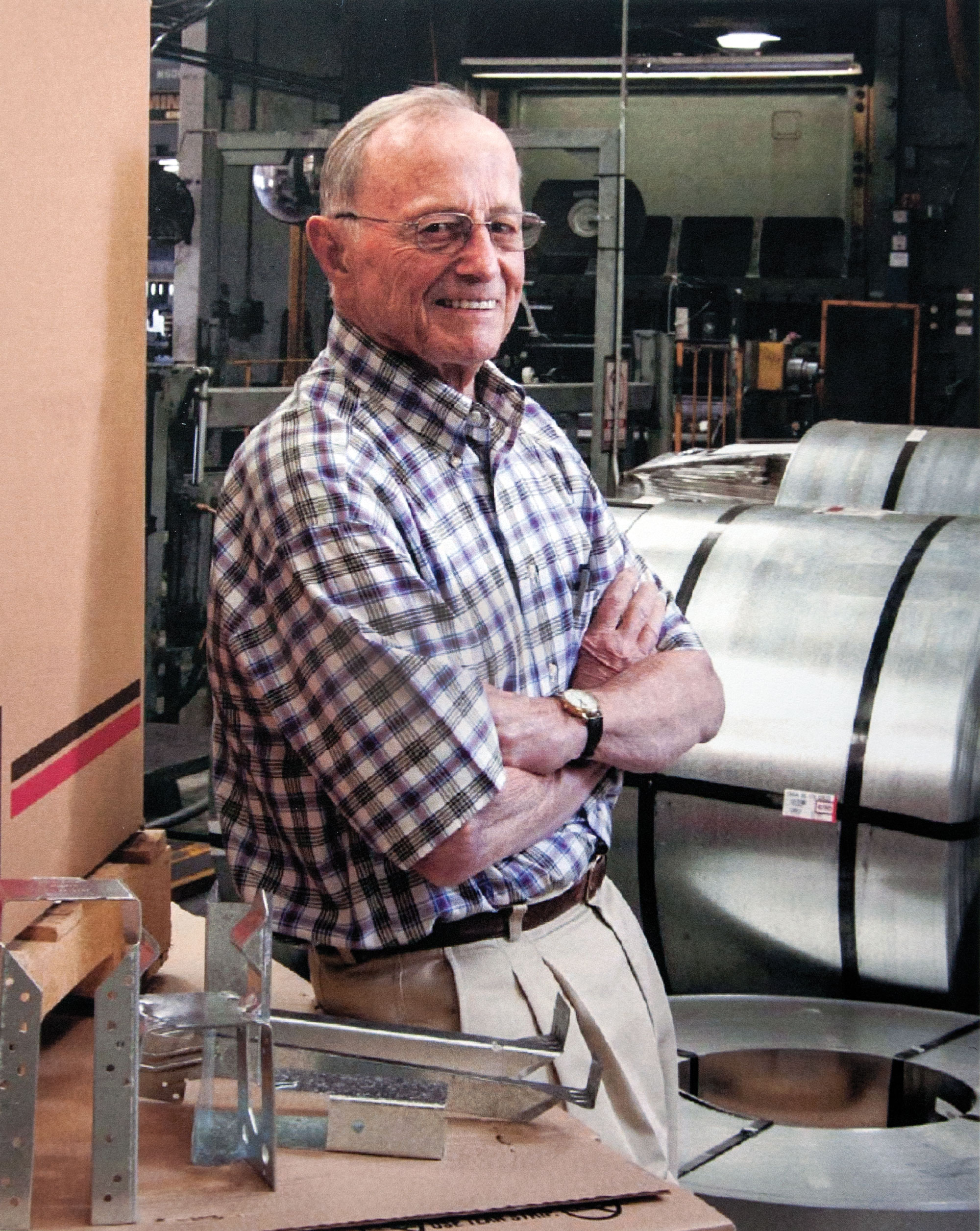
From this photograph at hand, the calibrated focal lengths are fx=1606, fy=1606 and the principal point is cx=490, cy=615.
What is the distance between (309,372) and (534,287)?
4.65m

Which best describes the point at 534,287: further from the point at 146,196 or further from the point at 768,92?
the point at 146,196

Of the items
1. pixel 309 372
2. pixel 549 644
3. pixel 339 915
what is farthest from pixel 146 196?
pixel 339 915

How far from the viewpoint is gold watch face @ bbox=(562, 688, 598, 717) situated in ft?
5.83

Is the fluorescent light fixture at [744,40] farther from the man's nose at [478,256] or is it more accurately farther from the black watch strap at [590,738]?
the black watch strap at [590,738]

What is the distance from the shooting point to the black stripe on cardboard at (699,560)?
328 cm

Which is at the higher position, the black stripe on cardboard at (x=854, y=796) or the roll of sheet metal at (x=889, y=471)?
the roll of sheet metal at (x=889, y=471)

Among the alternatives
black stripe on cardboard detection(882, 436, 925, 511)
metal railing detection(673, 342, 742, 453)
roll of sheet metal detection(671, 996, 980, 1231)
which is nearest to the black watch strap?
roll of sheet metal detection(671, 996, 980, 1231)

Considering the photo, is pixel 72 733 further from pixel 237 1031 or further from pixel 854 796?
pixel 854 796

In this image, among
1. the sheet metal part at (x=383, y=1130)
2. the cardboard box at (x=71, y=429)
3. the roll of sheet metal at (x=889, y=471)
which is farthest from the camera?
the roll of sheet metal at (x=889, y=471)

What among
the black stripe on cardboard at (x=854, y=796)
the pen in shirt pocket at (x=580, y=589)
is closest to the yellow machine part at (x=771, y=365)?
the black stripe on cardboard at (x=854, y=796)

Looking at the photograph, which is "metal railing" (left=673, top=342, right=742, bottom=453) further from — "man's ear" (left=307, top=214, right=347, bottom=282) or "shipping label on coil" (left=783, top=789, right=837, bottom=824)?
"man's ear" (left=307, top=214, right=347, bottom=282)

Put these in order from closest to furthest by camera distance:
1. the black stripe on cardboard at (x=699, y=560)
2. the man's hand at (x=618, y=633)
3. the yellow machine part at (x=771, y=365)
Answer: the man's hand at (x=618, y=633), the black stripe on cardboard at (x=699, y=560), the yellow machine part at (x=771, y=365)

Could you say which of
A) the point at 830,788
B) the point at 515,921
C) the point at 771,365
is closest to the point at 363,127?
the point at 515,921

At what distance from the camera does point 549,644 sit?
1857mm
